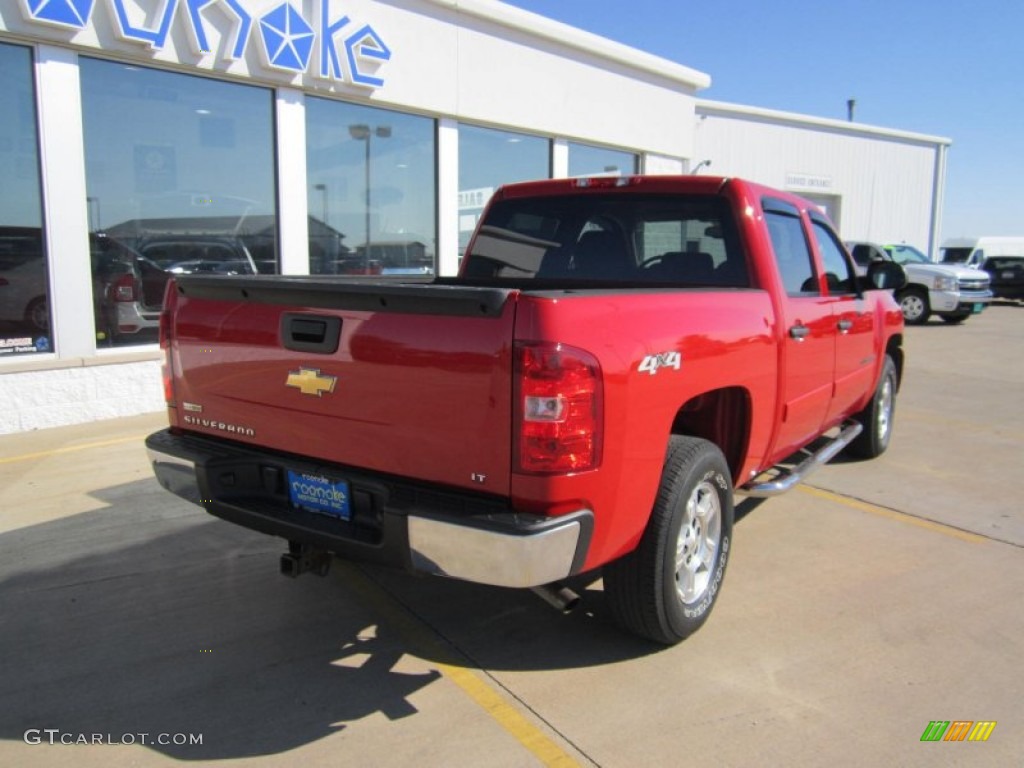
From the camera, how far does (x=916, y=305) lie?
719 inches

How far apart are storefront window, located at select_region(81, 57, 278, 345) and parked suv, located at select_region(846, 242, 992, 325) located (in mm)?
13497

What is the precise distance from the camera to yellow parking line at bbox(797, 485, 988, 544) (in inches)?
187

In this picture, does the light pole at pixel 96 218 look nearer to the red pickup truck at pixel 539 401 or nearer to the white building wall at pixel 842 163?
the red pickup truck at pixel 539 401

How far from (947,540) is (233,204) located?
24.2 feet

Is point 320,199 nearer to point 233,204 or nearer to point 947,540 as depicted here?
point 233,204

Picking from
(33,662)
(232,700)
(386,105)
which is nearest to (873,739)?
(232,700)

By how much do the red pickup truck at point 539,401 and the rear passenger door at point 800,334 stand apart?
0.09 feet

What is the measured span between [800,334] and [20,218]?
259 inches

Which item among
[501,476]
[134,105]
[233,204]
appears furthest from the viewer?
[233,204]

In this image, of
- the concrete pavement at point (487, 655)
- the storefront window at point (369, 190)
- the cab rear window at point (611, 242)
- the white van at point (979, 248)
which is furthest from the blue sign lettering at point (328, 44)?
the white van at point (979, 248)

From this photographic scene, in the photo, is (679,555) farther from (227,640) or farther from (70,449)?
→ (70,449)

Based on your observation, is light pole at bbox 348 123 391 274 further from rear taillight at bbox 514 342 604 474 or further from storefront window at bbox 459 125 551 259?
rear taillight at bbox 514 342 604 474

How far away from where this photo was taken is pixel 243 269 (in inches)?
344

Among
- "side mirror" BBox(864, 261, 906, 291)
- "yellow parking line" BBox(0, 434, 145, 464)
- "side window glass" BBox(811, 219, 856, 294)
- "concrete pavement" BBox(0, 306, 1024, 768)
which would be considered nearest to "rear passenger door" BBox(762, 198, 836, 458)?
"side window glass" BBox(811, 219, 856, 294)
